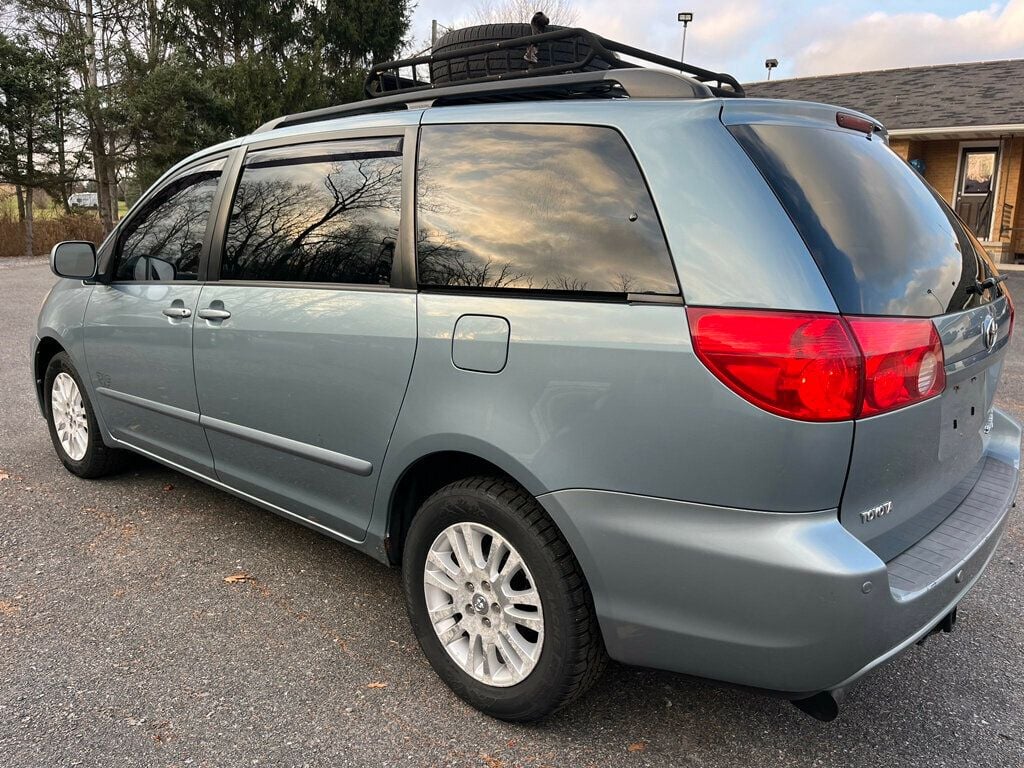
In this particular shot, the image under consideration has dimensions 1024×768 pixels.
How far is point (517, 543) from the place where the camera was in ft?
7.04

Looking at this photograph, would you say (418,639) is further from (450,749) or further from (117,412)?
(117,412)

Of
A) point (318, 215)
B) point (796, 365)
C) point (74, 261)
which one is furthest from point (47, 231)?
point (796, 365)

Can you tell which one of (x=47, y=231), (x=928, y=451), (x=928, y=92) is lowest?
(x=928, y=451)

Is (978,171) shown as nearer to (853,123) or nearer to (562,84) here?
(853,123)

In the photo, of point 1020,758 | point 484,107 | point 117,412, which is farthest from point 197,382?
point 1020,758

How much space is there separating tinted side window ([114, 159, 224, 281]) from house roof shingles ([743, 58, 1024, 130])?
47.3 ft

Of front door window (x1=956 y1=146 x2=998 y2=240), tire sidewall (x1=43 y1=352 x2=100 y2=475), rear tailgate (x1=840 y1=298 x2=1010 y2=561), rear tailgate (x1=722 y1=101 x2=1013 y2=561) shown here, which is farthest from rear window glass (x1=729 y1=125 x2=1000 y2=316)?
front door window (x1=956 y1=146 x2=998 y2=240)

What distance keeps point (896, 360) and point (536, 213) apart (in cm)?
100

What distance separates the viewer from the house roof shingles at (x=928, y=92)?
16328 millimetres

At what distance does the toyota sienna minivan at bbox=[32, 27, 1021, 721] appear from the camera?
5.79 ft

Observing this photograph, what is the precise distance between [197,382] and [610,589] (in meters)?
2.05

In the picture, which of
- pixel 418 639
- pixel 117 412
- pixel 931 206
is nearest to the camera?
Answer: pixel 931 206

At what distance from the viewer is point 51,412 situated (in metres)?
4.51

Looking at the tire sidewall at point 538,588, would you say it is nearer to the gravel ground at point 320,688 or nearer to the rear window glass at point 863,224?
the gravel ground at point 320,688
